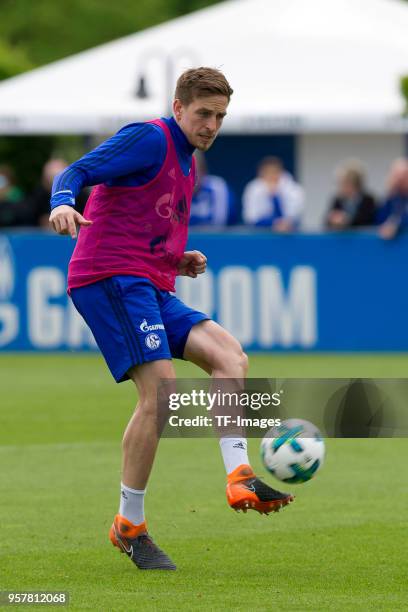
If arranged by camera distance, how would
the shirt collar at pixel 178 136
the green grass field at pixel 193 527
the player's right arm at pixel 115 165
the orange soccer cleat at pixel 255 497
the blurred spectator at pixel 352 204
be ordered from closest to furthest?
the green grass field at pixel 193 527, the orange soccer cleat at pixel 255 497, the player's right arm at pixel 115 165, the shirt collar at pixel 178 136, the blurred spectator at pixel 352 204

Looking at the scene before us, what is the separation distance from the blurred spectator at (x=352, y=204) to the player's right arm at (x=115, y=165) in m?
11.3

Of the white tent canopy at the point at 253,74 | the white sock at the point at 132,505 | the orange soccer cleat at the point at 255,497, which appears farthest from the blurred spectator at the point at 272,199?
the orange soccer cleat at the point at 255,497

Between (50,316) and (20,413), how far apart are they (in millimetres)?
4610

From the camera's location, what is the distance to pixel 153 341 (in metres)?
6.91

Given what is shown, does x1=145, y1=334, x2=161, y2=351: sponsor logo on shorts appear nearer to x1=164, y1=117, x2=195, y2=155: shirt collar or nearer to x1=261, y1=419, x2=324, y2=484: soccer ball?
x1=261, y1=419, x2=324, y2=484: soccer ball

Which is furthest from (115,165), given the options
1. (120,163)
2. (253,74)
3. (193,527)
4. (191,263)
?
(253,74)

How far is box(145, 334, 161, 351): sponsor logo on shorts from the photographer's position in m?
6.90

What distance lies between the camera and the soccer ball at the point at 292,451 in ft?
22.6

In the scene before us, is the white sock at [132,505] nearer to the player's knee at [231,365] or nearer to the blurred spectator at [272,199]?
the player's knee at [231,365]

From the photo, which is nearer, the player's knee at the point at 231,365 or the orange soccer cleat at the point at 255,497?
the orange soccer cleat at the point at 255,497

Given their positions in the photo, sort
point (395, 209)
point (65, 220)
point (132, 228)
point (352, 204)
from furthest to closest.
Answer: point (352, 204), point (395, 209), point (132, 228), point (65, 220)

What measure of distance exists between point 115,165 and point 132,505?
5.19ft

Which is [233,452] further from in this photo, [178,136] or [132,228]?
[178,136]

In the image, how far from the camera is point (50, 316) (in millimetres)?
17391
